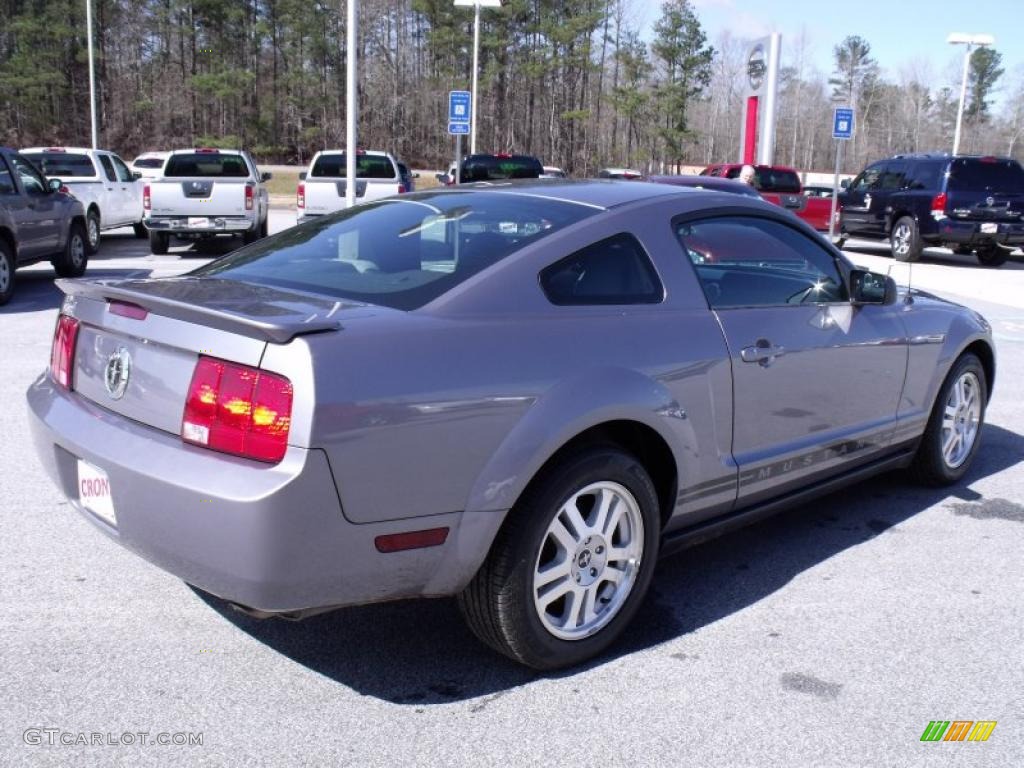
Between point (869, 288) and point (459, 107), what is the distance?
1720 centimetres

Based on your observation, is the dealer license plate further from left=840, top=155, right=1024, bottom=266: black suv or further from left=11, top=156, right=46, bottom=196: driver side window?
left=840, top=155, right=1024, bottom=266: black suv

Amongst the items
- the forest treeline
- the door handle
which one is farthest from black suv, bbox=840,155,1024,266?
the forest treeline

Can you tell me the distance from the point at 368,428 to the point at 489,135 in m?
68.5

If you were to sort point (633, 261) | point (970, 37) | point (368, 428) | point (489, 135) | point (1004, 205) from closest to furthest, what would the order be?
1. point (368, 428)
2. point (633, 261)
3. point (1004, 205)
4. point (970, 37)
5. point (489, 135)

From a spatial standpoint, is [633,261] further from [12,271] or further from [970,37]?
[970,37]

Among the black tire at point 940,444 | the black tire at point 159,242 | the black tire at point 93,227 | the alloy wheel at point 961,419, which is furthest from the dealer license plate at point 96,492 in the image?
the black tire at point 159,242

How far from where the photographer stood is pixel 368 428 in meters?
2.61

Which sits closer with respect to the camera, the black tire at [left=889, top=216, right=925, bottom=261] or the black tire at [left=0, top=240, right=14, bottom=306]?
the black tire at [left=0, top=240, right=14, bottom=306]

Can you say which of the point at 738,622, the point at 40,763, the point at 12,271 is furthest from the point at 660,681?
the point at 12,271

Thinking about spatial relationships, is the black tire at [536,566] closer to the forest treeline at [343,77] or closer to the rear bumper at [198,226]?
the rear bumper at [198,226]

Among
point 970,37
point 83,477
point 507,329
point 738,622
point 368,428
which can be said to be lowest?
point 738,622

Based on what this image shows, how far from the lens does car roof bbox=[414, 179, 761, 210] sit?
374cm

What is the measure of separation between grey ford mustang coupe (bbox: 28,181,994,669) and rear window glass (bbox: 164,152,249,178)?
46.0 feet

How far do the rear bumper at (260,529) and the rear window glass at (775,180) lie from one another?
2023cm
